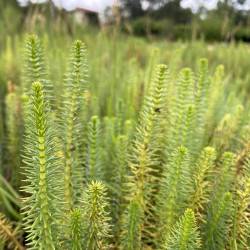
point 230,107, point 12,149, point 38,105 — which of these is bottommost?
point 12,149

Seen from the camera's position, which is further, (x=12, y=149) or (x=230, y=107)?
(x=230, y=107)

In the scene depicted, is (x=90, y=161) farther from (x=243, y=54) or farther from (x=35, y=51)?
(x=243, y=54)

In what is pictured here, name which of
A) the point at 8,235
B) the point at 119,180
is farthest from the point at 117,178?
the point at 8,235

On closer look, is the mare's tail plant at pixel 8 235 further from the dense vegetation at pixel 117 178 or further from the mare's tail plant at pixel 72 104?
the mare's tail plant at pixel 72 104

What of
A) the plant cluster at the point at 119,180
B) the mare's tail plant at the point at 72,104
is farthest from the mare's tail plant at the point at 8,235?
the mare's tail plant at the point at 72,104

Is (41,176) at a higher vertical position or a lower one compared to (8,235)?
higher

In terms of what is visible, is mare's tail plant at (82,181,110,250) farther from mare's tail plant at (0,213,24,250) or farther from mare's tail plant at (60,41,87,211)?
mare's tail plant at (0,213,24,250)

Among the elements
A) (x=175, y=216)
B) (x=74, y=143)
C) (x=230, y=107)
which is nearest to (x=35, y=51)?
(x=74, y=143)

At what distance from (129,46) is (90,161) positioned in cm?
253

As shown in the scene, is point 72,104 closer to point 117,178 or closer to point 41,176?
point 41,176

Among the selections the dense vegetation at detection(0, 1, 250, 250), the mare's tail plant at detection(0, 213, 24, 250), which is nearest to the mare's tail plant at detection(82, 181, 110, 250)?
the dense vegetation at detection(0, 1, 250, 250)

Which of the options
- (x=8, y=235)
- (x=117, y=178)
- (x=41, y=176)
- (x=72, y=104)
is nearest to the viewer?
(x=41, y=176)

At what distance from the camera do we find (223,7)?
148 cm

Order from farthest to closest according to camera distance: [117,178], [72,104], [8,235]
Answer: [117,178] → [8,235] → [72,104]
